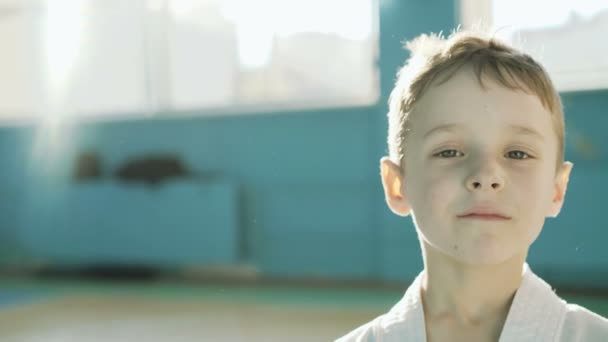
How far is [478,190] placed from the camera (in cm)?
78

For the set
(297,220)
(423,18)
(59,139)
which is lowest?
(297,220)

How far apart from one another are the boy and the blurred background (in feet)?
7.30

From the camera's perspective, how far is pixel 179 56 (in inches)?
Result: 185

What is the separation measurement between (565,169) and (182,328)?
2.60 meters

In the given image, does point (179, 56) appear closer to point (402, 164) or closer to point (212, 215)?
point (212, 215)

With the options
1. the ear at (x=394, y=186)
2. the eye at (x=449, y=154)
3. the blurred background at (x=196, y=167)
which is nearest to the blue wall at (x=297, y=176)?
the blurred background at (x=196, y=167)

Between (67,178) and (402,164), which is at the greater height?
(402,164)

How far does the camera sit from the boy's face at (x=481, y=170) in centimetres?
78

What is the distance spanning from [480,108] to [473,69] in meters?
0.06

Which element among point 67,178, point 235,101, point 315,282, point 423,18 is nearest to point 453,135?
point 423,18

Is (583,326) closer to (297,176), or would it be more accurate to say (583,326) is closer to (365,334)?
(365,334)


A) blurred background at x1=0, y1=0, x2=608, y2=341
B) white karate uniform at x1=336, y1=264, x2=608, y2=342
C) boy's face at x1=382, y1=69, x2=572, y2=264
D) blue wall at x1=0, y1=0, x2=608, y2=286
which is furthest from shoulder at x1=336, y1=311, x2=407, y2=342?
blue wall at x1=0, y1=0, x2=608, y2=286

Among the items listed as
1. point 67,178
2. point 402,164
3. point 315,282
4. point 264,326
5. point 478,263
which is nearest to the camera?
point 478,263

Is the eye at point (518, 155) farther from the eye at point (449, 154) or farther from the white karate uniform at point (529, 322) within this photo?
the white karate uniform at point (529, 322)
